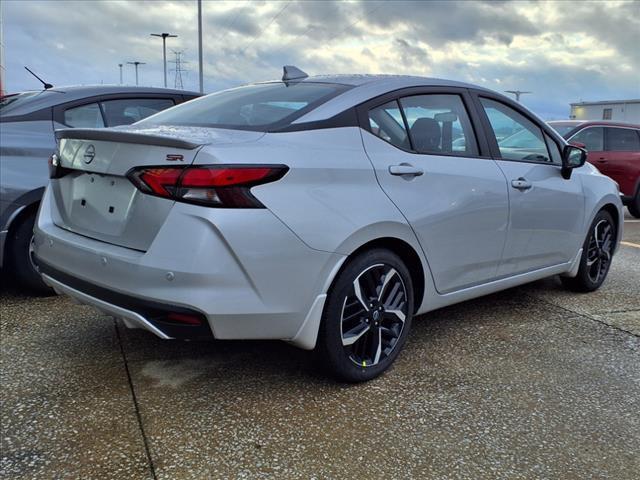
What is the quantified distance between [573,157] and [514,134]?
0.53 metres

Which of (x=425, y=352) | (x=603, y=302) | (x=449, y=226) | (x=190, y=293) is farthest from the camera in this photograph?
(x=603, y=302)

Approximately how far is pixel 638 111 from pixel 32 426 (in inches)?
1730

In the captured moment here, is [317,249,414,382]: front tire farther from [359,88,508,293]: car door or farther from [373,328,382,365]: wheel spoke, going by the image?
[359,88,508,293]: car door

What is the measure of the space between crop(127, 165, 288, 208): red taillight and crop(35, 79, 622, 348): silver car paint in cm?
4

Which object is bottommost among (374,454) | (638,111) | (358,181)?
Answer: (374,454)

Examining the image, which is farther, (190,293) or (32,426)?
(32,426)

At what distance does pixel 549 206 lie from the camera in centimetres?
391

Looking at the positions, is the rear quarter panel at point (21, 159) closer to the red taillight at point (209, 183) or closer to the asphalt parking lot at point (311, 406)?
the asphalt parking lot at point (311, 406)

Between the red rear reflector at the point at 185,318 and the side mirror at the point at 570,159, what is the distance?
2.87 meters

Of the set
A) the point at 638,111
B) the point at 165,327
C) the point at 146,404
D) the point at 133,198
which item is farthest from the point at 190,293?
the point at 638,111

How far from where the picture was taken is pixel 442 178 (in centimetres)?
314

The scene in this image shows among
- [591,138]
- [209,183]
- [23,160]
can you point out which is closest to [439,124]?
[209,183]

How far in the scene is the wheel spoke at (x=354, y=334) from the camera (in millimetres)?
2791

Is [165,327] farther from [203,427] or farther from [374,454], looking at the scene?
[374,454]
